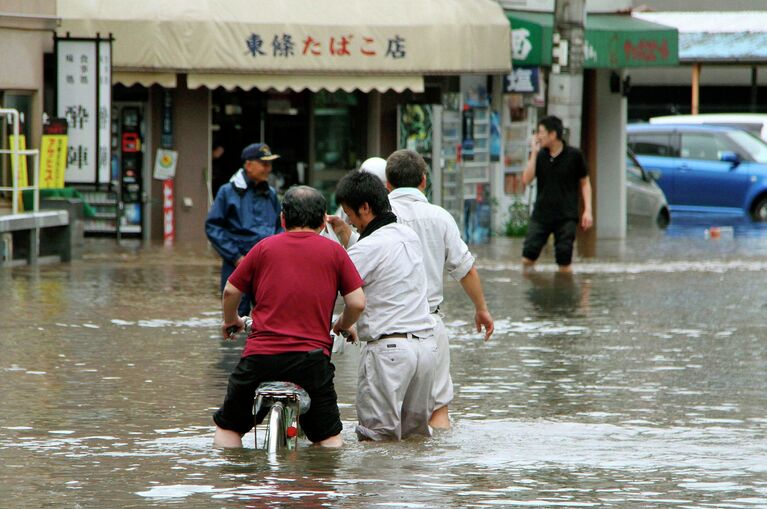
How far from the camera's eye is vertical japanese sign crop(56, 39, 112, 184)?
21016 mm

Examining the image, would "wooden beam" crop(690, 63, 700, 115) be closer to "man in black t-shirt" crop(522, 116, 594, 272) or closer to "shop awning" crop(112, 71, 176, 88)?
"shop awning" crop(112, 71, 176, 88)

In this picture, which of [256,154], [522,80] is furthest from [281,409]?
[522,80]

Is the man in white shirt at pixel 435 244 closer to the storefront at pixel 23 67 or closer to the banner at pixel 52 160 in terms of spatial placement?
the storefront at pixel 23 67

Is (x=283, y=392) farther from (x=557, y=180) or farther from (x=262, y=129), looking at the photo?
(x=262, y=129)

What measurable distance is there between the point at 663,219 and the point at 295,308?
893 inches

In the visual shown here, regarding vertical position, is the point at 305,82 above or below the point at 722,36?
below

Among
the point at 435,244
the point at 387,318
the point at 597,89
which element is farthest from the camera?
the point at 597,89

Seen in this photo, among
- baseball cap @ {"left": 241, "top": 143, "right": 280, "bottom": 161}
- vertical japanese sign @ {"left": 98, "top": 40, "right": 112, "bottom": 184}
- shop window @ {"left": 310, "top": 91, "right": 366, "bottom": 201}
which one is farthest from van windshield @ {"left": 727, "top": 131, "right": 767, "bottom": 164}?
baseball cap @ {"left": 241, "top": 143, "right": 280, "bottom": 161}

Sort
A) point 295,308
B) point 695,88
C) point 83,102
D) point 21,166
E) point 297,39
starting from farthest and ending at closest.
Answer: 1. point 695,88
2. point 297,39
3. point 83,102
4. point 21,166
5. point 295,308

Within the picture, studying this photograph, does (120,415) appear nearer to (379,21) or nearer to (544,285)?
(544,285)

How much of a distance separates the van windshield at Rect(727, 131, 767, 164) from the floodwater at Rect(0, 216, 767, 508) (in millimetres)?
13239

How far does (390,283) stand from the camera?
26.8ft

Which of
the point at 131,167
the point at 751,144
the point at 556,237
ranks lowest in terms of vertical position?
the point at 556,237

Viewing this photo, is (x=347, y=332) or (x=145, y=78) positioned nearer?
(x=347, y=332)
